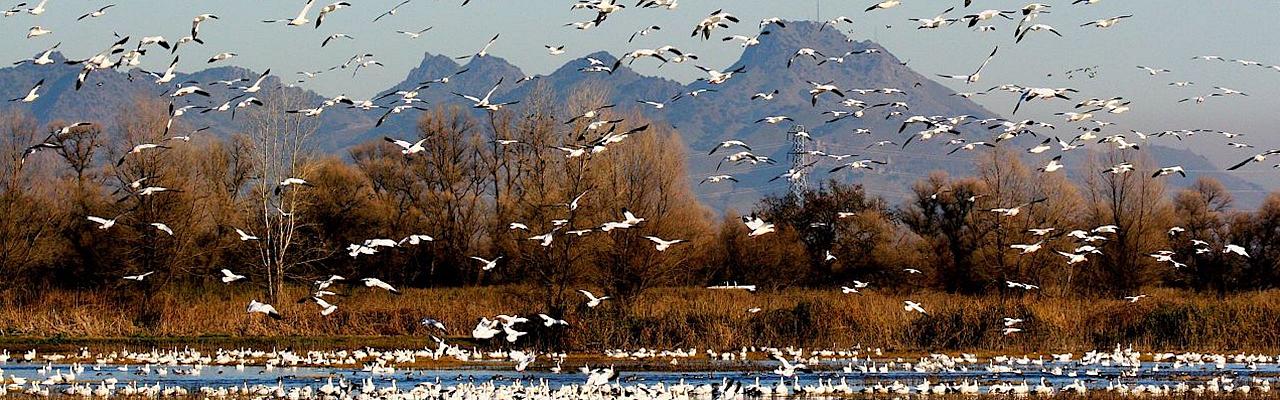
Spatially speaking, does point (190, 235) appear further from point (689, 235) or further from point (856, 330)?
point (856, 330)

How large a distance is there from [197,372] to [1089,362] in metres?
→ 18.3

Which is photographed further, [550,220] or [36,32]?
[550,220]

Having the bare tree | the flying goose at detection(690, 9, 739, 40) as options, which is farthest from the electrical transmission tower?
the bare tree

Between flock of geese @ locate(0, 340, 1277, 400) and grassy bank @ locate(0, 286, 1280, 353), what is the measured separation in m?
1.06

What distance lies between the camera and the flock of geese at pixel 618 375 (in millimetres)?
24922

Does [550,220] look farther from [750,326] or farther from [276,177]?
[750,326]

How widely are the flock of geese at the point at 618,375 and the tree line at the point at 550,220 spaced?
41.7 ft

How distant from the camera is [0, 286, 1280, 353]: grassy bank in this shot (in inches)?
1490

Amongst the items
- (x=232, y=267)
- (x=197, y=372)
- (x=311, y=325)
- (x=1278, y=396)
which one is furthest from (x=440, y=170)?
(x=1278, y=396)

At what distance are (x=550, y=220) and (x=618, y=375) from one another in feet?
82.9

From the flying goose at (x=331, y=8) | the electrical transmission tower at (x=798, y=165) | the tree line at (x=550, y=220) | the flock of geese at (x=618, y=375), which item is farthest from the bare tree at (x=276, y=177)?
→ the flying goose at (x=331, y=8)

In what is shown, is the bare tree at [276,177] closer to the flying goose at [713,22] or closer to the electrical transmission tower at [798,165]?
the electrical transmission tower at [798,165]

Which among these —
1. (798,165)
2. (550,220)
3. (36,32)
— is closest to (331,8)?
(36,32)

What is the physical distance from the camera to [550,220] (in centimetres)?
5384
